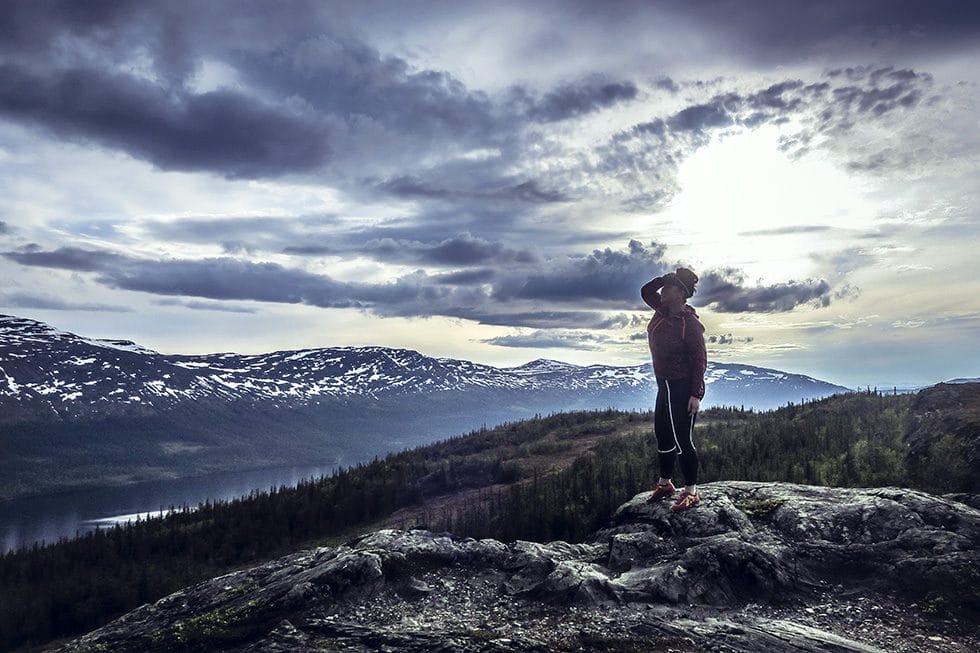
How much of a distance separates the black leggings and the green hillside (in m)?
3.52

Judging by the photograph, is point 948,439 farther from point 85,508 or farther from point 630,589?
point 85,508

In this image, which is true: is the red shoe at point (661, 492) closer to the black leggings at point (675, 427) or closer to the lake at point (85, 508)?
the black leggings at point (675, 427)

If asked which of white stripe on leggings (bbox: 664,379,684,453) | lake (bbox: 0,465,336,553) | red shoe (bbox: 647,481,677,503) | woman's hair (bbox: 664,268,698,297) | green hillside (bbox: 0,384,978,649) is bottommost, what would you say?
lake (bbox: 0,465,336,553)

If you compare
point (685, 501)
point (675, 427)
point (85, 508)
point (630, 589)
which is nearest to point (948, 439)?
point (675, 427)

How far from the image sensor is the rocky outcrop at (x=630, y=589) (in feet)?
25.2

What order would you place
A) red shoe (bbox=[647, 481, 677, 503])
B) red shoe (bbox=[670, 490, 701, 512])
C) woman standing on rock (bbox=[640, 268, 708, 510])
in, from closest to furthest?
1. red shoe (bbox=[670, 490, 701, 512])
2. woman standing on rock (bbox=[640, 268, 708, 510])
3. red shoe (bbox=[647, 481, 677, 503])

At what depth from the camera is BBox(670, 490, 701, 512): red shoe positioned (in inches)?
449

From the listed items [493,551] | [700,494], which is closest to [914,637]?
[700,494]

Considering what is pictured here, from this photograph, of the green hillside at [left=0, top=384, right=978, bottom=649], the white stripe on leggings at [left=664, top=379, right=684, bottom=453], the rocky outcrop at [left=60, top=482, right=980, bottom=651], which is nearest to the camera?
the rocky outcrop at [left=60, top=482, right=980, bottom=651]

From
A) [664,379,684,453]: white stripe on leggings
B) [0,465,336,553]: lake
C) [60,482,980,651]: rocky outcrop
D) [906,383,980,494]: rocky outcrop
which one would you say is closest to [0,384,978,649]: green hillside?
[906,383,980,494]: rocky outcrop

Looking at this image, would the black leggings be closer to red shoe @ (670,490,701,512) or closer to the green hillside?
red shoe @ (670,490,701,512)

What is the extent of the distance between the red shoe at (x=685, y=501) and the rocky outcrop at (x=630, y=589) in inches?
6.0

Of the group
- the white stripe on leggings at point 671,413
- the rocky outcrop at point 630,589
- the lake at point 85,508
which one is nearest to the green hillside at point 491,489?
the white stripe on leggings at point 671,413

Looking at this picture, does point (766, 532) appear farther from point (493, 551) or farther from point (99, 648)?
point (99, 648)
